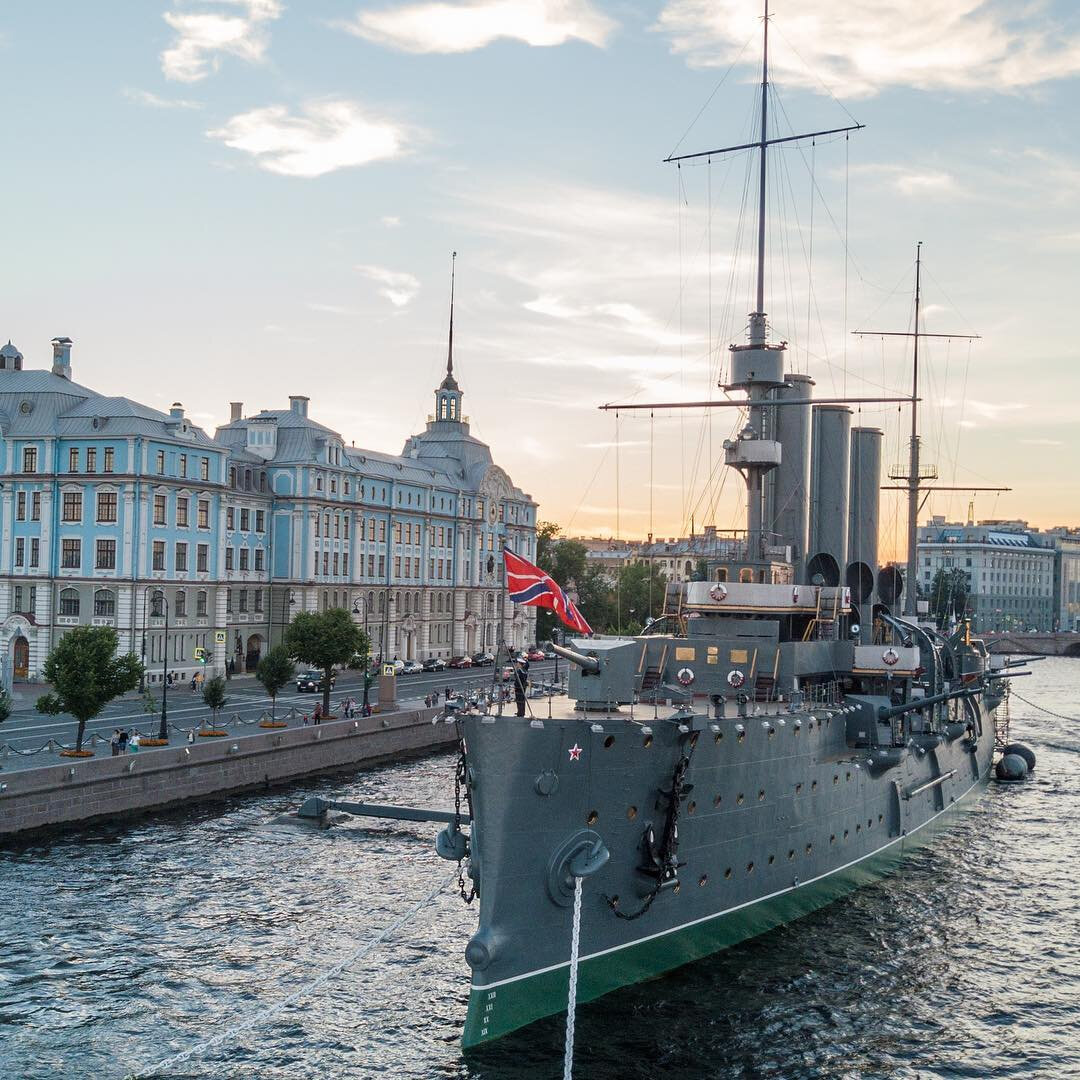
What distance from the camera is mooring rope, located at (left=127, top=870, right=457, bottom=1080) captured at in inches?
770

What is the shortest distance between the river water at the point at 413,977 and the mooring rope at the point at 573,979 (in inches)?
29.9

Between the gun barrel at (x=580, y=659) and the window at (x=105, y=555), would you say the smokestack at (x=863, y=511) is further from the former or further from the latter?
the window at (x=105, y=555)

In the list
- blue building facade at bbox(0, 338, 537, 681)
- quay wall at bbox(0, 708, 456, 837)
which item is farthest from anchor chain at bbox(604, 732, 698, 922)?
blue building facade at bbox(0, 338, 537, 681)

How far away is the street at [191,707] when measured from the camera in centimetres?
4506

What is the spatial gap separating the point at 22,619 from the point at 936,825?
4754 cm

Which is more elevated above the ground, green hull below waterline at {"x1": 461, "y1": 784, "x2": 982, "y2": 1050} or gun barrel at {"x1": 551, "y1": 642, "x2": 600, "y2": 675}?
gun barrel at {"x1": 551, "y1": 642, "x2": 600, "y2": 675}

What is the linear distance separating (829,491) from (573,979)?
25.2 m

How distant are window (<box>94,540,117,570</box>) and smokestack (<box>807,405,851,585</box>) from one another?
38.7 meters

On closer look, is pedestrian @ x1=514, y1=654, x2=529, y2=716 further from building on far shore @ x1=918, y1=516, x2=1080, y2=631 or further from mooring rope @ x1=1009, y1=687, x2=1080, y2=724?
building on far shore @ x1=918, y1=516, x2=1080, y2=631

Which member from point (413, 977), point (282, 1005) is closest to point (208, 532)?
point (413, 977)

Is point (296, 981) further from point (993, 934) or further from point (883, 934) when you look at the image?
point (993, 934)

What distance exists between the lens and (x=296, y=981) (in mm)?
23188

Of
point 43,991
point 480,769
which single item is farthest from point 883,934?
point 43,991

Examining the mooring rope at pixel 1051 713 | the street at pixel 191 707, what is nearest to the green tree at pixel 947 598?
the mooring rope at pixel 1051 713
